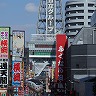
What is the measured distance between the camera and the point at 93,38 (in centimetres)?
8194

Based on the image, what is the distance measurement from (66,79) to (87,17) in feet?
235

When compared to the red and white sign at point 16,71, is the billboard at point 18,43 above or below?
above

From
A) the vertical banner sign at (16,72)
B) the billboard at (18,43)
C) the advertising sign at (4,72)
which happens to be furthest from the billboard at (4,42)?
the vertical banner sign at (16,72)

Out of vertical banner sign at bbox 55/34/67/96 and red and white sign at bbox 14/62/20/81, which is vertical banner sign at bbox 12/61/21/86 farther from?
vertical banner sign at bbox 55/34/67/96

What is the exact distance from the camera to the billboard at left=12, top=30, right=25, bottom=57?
4758 centimetres

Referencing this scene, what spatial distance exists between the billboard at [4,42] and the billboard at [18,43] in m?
1.30

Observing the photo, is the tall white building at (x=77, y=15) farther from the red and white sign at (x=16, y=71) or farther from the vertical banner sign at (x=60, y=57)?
the red and white sign at (x=16, y=71)

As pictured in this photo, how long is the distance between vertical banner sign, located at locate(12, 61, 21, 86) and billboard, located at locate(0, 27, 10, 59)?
2.94m

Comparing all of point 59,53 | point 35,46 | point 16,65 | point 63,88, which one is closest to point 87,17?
point 35,46

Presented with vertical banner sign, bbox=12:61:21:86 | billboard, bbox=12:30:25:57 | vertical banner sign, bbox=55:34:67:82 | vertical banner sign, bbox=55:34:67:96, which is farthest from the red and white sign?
vertical banner sign, bbox=55:34:67:82

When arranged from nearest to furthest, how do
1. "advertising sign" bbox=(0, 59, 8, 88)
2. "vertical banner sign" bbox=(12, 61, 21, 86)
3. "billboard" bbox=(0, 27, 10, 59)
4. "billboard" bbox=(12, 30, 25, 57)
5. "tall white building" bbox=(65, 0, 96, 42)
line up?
"advertising sign" bbox=(0, 59, 8, 88) < "billboard" bbox=(0, 27, 10, 59) < "billboard" bbox=(12, 30, 25, 57) < "vertical banner sign" bbox=(12, 61, 21, 86) < "tall white building" bbox=(65, 0, 96, 42)

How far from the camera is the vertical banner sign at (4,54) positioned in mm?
45875

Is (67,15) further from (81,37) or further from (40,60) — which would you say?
(81,37)

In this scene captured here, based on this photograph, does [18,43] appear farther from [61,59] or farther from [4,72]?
[61,59]
